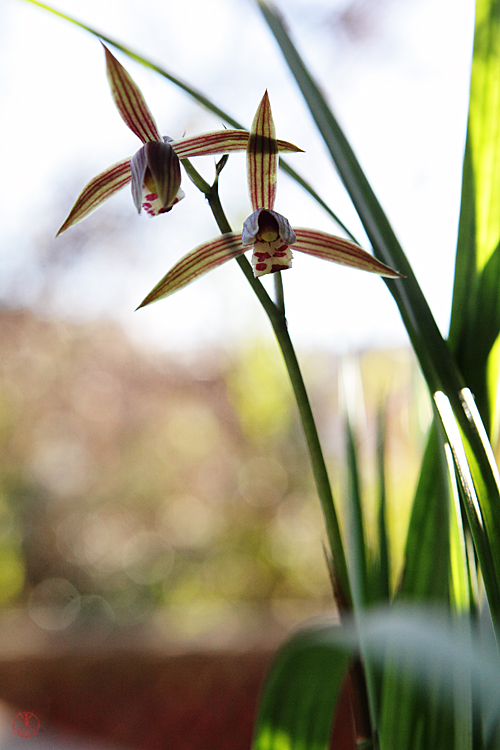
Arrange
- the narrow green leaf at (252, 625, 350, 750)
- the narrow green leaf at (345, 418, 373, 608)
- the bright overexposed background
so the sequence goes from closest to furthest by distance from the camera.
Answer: the narrow green leaf at (252, 625, 350, 750) → the narrow green leaf at (345, 418, 373, 608) → the bright overexposed background

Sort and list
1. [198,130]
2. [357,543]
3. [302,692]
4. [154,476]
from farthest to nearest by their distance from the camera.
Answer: [154,476]
[198,130]
[357,543]
[302,692]

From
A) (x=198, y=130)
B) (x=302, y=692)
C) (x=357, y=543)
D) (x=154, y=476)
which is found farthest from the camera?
(x=154, y=476)

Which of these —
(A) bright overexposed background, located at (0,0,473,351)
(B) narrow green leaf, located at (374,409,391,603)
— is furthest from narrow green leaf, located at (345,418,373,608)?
(A) bright overexposed background, located at (0,0,473,351)

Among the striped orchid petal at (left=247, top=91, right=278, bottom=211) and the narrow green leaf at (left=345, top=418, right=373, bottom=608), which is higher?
the striped orchid petal at (left=247, top=91, right=278, bottom=211)

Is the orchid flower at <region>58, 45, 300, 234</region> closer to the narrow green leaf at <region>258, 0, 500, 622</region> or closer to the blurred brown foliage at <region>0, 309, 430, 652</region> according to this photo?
the narrow green leaf at <region>258, 0, 500, 622</region>
